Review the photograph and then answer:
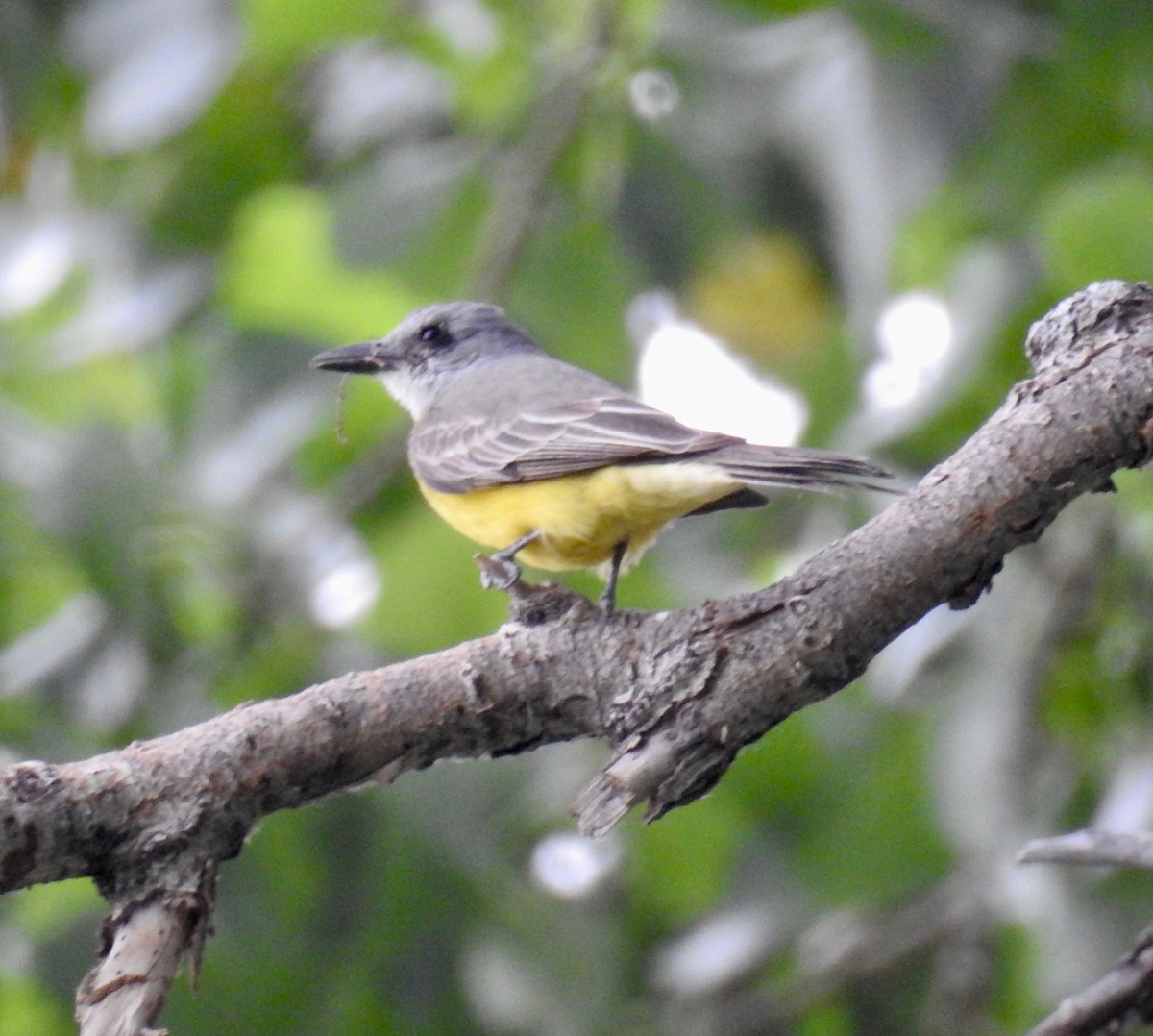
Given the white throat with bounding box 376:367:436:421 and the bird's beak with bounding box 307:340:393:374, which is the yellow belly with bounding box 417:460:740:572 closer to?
the bird's beak with bounding box 307:340:393:374

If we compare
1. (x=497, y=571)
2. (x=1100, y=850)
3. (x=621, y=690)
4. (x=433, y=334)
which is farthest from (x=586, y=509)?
(x=1100, y=850)

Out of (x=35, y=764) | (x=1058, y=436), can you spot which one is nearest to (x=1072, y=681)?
(x=1058, y=436)

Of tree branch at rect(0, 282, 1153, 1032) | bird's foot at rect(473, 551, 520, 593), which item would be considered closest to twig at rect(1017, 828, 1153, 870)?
tree branch at rect(0, 282, 1153, 1032)

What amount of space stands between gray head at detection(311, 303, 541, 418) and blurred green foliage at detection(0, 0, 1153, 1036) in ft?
0.49

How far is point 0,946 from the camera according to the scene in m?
4.32

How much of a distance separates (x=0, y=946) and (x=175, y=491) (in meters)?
1.29

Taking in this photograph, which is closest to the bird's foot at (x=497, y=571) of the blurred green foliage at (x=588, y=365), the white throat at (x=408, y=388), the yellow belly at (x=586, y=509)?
the yellow belly at (x=586, y=509)

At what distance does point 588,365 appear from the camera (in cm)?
520

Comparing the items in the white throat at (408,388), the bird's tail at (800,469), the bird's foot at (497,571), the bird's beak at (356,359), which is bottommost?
the bird's tail at (800,469)

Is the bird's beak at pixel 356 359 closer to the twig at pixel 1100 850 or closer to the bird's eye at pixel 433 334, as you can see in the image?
the bird's eye at pixel 433 334

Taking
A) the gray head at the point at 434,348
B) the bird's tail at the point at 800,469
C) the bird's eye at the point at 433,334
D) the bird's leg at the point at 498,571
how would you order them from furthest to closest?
1. the bird's eye at the point at 433,334
2. the gray head at the point at 434,348
3. the bird's leg at the point at 498,571
4. the bird's tail at the point at 800,469

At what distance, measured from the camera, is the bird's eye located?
5488mm

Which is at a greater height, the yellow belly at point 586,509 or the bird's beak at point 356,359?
the bird's beak at point 356,359

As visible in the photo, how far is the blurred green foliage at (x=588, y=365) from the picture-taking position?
4.07 meters
